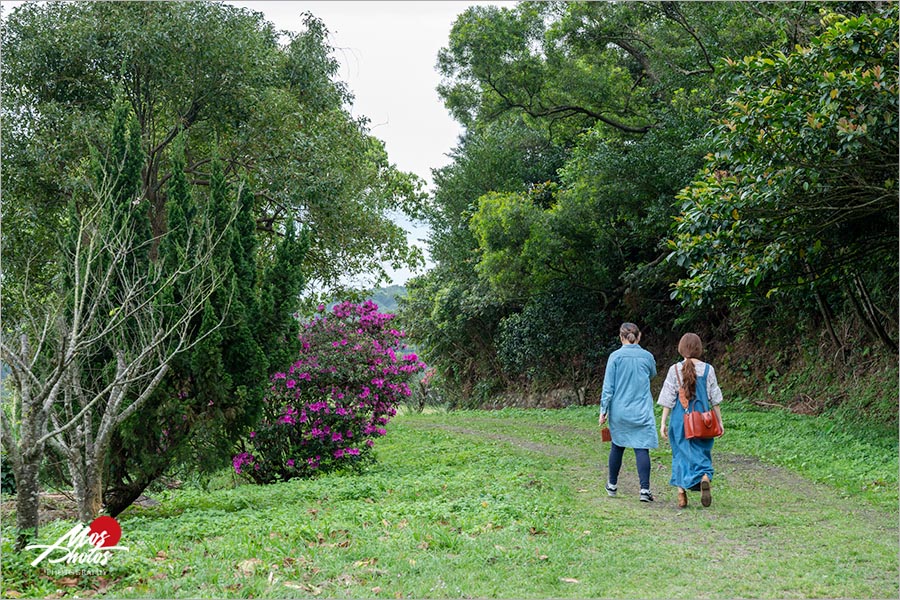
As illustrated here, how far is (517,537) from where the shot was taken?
6141 mm

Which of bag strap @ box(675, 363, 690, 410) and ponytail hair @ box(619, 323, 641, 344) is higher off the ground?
ponytail hair @ box(619, 323, 641, 344)

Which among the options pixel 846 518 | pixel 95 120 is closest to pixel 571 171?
pixel 95 120

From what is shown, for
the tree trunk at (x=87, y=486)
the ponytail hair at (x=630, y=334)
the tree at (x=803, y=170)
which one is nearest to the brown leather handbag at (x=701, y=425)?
the ponytail hair at (x=630, y=334)

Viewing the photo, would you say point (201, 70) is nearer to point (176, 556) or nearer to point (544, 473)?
point (544, 473)

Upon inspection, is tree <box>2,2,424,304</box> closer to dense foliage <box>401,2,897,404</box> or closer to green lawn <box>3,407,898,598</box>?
green lawn <box>3,407,898,598</box>

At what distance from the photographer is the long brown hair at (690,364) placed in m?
8.01

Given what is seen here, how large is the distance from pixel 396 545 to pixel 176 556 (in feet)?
5.15

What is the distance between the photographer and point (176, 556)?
5.82m

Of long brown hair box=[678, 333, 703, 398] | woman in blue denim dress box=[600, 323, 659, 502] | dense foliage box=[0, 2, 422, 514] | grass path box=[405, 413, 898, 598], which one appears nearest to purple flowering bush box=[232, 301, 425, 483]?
dense foliage box=[0, 2, 422, 514]

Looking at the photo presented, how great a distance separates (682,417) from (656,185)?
1130 cm

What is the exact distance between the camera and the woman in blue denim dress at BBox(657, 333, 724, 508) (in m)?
7.84
